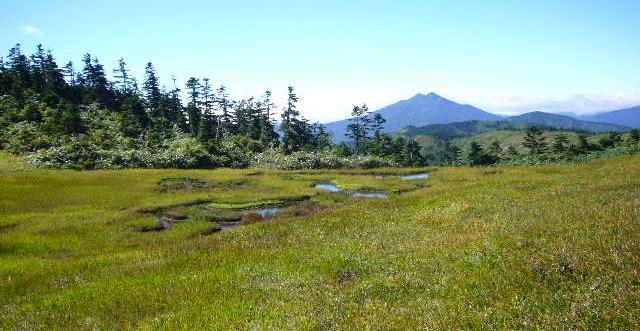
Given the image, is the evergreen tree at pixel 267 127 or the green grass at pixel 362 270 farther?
the evergreen tree at pixel 267 127

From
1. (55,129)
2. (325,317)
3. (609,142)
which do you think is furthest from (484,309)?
(609,142)

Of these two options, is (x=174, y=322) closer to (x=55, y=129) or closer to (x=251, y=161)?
(x=251, y=161)

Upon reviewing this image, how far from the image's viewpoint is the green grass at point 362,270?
8836mm

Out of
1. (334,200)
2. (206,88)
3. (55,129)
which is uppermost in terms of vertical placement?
(206,88)

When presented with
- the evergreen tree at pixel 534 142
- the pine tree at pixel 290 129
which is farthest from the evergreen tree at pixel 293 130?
the evergreen tree at pixel 534 142

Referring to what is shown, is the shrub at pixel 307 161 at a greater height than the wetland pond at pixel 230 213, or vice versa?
the shrub at pixel 307 161

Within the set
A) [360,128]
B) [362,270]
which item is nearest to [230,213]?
[362,270]

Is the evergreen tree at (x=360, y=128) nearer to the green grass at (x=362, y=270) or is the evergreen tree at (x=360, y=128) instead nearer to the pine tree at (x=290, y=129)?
the pine tree at (x=290, y=129)

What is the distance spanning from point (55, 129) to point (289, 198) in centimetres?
5338

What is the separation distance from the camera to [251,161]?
261ft

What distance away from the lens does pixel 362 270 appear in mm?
13719

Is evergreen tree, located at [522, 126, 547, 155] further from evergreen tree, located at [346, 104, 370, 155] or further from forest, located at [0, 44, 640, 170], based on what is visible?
evergreen tree, located at [346, 104, 370, 155]

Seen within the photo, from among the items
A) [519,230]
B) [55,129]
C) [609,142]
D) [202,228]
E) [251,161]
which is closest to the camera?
[519,230]

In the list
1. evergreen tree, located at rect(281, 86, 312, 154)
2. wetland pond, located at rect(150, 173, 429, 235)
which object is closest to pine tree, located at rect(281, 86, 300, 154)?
evergreen tree, located at rect(281, 86, 312, 154)
